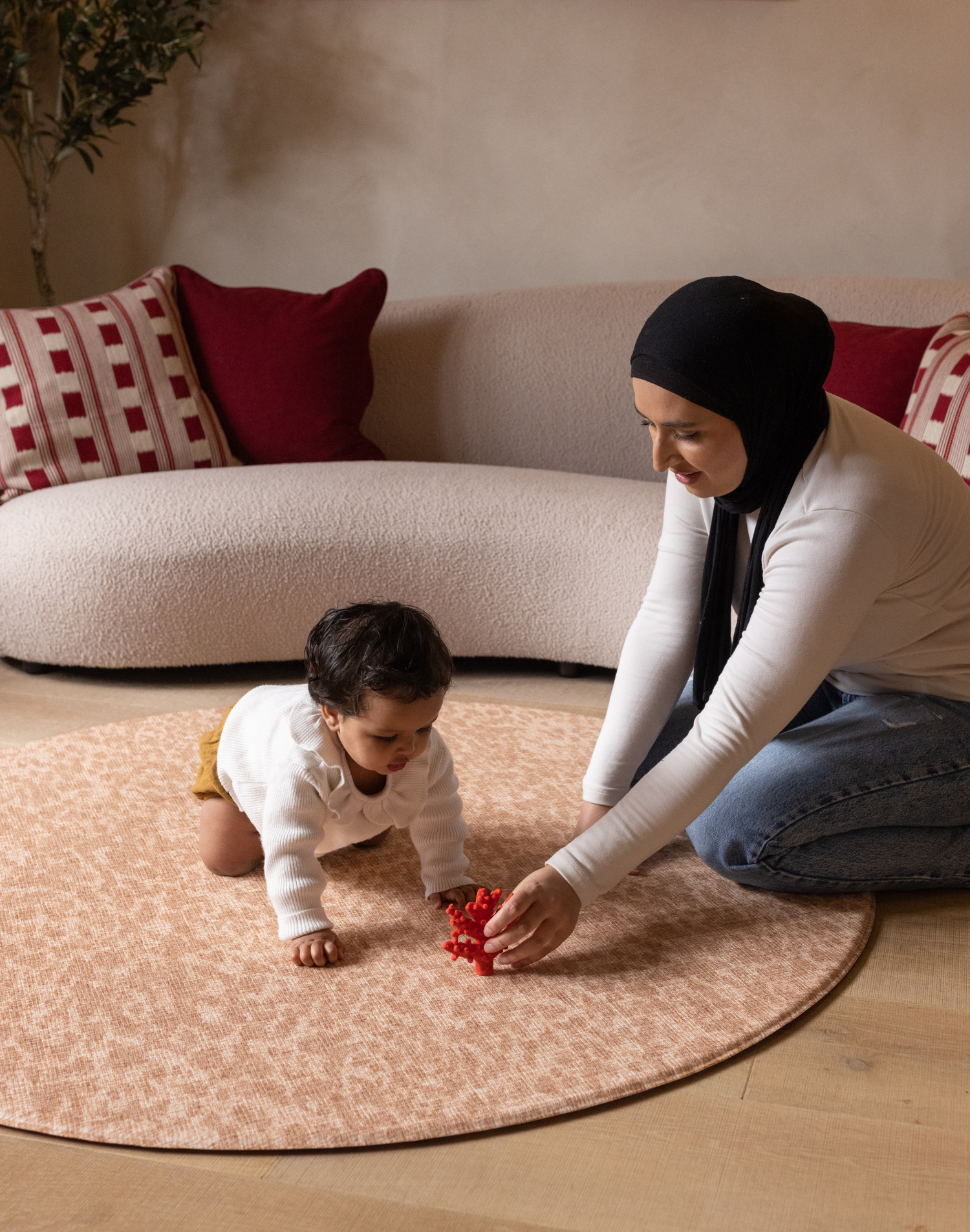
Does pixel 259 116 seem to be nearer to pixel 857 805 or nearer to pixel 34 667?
pixel 34 667

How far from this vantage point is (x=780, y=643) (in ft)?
4.10

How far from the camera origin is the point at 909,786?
→ 1.42 metres

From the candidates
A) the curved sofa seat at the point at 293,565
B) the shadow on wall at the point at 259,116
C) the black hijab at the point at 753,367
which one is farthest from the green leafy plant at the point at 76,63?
the black hijab at the point at 753,367

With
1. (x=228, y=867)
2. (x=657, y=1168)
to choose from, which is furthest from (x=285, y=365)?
(x=657, y=1168)

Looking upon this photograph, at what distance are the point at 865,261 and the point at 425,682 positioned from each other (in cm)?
212

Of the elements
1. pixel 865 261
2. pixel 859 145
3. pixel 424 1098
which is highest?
pixel 859 145

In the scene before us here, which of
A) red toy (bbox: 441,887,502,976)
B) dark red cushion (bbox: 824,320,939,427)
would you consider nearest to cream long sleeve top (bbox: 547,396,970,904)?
red toy (bbox: 441,887,502,976)

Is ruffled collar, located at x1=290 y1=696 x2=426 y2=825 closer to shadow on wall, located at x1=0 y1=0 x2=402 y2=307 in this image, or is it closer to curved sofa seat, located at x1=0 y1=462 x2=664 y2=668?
curved sofa seat, located at x1=0 y1=462 x2=664 y2=668

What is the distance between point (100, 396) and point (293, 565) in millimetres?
621

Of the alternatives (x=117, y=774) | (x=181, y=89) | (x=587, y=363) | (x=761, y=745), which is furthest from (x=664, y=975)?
(x=181, y=89)

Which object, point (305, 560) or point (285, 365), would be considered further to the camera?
point (285, 365)

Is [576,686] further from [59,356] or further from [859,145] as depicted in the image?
[859,145]

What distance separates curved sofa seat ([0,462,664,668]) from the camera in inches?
86.1

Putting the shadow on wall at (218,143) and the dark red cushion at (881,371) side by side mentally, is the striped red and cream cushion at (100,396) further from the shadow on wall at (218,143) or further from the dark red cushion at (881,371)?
the dark red cushion at (881,371)
